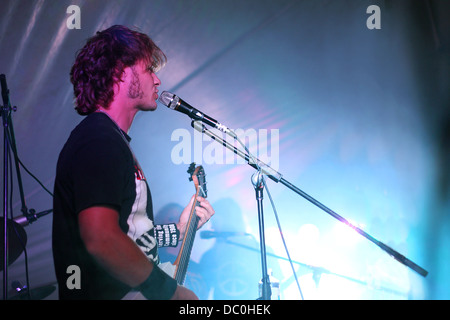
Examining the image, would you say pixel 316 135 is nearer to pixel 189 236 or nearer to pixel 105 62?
pixel 189 236

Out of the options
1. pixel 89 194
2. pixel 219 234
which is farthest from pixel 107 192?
pixel 219 234

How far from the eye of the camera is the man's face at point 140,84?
1388 mm

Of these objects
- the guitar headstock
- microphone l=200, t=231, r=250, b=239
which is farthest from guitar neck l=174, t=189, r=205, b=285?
microphone l=200, t=231, r=250, b=239

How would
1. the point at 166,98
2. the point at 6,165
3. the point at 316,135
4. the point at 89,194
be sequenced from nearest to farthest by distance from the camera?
the point at 89,194
the point at 166,98
the point at 6,165
the point at 316,135

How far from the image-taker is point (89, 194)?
3.18 feet

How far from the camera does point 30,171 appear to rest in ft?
8.35

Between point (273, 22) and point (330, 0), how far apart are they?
59 centimetres

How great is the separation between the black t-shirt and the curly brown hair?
0.22 metres

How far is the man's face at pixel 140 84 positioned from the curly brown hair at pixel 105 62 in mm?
27

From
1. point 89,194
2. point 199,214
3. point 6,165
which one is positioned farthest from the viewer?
point 6,165

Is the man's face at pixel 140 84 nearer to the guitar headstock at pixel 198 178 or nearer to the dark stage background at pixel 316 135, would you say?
the guitar headstock at pixel 198 178

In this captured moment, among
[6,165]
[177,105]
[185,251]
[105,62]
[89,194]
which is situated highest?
[105,62]

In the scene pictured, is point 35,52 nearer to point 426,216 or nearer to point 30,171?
point 30,171

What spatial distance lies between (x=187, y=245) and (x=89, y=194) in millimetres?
864
